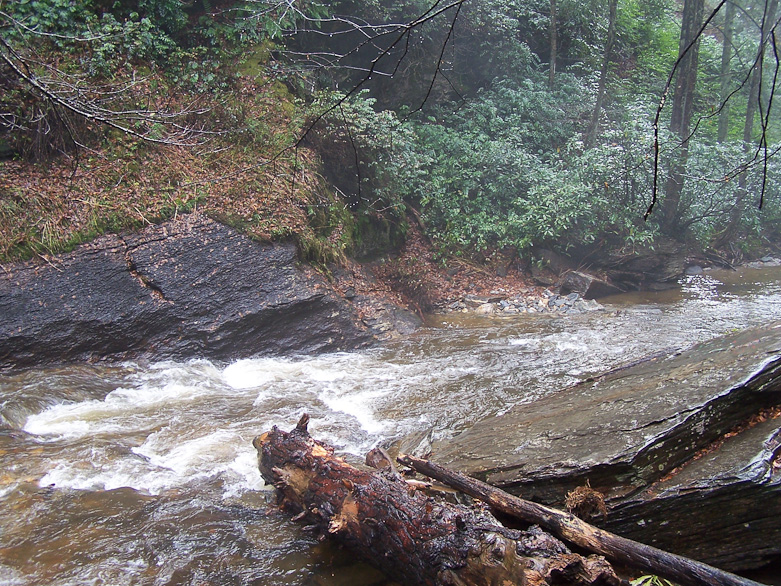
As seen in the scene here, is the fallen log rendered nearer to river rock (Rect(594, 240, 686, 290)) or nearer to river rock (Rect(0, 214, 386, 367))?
river rock (Rect(0, 214, 386, 367))

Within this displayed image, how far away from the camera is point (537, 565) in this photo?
2.71 metres

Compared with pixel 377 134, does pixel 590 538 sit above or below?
below

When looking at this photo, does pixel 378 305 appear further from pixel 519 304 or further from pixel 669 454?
pixel 669 454

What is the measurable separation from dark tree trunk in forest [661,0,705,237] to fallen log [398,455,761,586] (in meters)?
10.6

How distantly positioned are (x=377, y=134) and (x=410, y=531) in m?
8.29

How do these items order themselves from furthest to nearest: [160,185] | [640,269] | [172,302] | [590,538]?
1. [640,269]
2. [160,185]
3. [172,302]
4. [590,538]

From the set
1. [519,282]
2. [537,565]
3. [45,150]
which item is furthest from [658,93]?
[537,565]

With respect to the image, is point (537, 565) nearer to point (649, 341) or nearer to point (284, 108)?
point (649, 341)

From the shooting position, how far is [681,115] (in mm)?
12641

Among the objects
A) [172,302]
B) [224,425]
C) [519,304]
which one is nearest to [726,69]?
[519,304]

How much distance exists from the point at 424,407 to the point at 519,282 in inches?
248

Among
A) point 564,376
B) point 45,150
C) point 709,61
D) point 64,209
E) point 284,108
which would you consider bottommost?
point 564,376

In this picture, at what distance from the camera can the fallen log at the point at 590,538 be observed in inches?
104

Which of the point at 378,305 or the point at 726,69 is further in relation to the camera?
the point at 726,69
